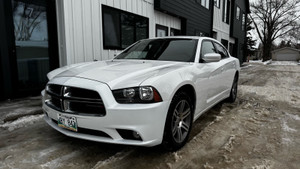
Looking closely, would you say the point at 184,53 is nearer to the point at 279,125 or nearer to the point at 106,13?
the point at 279,125

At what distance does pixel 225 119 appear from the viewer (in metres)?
3.81

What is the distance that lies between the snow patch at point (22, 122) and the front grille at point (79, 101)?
1334 millimetres

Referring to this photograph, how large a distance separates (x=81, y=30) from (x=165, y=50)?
3.17 m

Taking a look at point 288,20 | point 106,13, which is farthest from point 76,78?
point 288,20

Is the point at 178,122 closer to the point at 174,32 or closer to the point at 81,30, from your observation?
the point at 81,30

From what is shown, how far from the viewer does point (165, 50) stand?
139 inches

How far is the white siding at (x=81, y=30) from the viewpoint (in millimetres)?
5297

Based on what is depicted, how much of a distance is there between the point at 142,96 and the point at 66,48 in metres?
3.98

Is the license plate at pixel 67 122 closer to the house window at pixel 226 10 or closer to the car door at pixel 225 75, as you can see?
the car door at pixel 225 75

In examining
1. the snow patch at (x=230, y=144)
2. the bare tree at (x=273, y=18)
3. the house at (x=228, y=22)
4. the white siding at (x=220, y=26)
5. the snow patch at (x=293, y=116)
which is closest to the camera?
the snow patch at (x=230, y=144)

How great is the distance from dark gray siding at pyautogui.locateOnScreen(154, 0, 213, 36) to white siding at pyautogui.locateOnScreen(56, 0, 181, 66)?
2.54m

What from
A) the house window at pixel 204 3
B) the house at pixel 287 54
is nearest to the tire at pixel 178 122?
the house window at pixel 204 3

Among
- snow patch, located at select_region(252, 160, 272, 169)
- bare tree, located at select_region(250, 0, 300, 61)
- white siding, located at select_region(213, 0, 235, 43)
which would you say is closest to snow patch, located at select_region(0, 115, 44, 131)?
snow patch, located at select_region(252, 160, 272, 169)

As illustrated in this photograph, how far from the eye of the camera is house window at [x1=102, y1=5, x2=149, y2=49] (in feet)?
21.4
